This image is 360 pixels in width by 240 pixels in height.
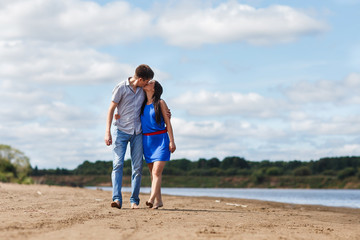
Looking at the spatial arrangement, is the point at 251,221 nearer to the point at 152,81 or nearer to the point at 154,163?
the point at 154,163

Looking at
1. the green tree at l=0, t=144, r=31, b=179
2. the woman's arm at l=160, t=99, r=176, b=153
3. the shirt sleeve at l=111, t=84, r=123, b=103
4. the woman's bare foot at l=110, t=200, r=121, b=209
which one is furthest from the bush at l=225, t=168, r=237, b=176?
the shirt sleeve at l=111, t=84, r=123, b=103

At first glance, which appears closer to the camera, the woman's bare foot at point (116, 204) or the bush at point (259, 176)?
the woman's bare foot at point (116, 204)

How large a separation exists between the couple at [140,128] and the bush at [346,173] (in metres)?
61.1

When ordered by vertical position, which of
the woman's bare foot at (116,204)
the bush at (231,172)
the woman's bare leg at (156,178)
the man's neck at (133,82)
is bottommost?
the woman's bare foot at (116,204)

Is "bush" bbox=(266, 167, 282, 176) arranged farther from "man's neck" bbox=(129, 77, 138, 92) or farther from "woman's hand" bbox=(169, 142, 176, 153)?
"man's neck" bbox=(129, 77, 138, 92)

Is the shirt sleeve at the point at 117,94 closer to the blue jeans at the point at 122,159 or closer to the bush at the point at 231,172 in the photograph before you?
the blue jeans at the point at 122,159

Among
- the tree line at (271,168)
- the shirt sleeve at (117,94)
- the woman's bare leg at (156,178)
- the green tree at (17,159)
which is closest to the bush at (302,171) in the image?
the tree line at (271,168)

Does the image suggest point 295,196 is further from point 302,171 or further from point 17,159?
point 302,171

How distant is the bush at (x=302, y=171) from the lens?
68.7 meters

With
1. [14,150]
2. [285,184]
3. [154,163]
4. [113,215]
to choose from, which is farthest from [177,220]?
[285,184]

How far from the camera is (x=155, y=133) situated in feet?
27.1

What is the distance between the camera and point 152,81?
27.0 feet

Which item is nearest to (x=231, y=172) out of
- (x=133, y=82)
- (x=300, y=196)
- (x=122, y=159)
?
(x=300, y=196)

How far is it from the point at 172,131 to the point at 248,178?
6996 centimetres
